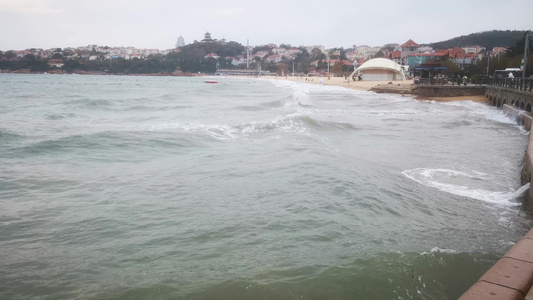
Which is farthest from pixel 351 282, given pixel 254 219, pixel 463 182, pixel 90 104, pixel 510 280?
pixel 90 104

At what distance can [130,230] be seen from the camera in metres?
4.98

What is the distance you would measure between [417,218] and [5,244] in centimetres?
521

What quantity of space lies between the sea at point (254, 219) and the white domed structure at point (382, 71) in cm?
6612

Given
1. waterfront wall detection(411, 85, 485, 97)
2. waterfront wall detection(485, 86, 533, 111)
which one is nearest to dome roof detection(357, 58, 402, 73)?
waterfront wall detection(411, 85, 485, 97)

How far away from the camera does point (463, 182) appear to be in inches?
286

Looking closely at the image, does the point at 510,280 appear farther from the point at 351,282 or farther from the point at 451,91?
the point at 451,91

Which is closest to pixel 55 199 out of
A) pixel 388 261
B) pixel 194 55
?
pixel 388 261

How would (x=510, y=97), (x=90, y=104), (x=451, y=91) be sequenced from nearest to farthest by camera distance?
(x=510, y=97) → (x=90, y=104) → (x=451, y=91)

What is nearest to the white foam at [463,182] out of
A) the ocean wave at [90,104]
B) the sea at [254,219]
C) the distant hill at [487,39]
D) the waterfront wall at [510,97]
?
the sea at [254,219]

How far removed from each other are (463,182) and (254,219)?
14.1 ft

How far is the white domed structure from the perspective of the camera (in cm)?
7344

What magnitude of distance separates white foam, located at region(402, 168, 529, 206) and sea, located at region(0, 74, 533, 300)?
0.12 ft

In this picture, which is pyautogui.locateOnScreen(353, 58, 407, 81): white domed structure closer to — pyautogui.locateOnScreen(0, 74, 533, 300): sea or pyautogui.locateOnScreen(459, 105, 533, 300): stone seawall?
pyautogui.locateOnScreen(0, 74, 533, 300): sea

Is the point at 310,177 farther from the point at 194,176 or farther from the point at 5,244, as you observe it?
the point at 5,244
